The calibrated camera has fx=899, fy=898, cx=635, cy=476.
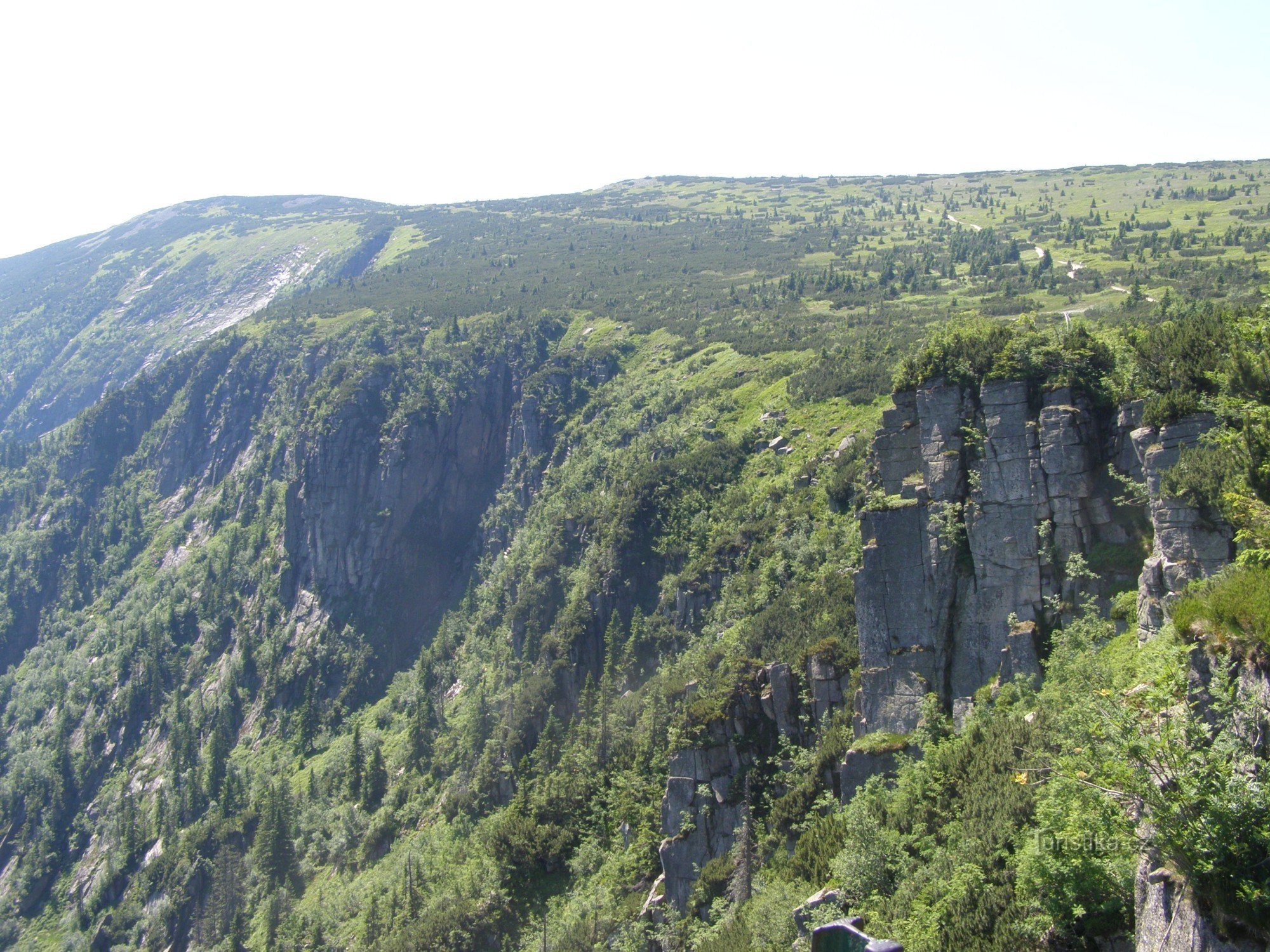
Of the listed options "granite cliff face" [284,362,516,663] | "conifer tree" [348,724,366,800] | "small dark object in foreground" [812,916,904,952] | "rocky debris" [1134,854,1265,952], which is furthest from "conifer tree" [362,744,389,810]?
"small dark object in foreground" [812,916,904,952]

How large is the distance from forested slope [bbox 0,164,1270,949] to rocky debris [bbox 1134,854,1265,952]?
112mm

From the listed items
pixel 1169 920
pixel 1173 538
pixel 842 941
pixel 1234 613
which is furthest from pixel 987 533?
pixel 842 941

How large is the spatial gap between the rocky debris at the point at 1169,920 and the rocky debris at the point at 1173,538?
12.7 metres

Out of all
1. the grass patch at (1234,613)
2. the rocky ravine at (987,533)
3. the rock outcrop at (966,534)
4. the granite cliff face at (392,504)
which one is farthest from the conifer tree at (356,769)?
the grass patch at (1234,613)

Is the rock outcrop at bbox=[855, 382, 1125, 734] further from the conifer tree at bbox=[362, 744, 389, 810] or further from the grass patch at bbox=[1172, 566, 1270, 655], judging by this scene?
the conifer tree at bbox=[362, 744, 389, 810]

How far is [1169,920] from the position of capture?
17.6 m

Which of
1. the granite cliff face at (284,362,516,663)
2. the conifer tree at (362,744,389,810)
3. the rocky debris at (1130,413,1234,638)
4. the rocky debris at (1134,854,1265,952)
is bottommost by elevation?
the conifer tree at (362,744,389,810)

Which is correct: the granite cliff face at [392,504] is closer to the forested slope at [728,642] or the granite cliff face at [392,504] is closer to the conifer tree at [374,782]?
the forested slope at [728,642]

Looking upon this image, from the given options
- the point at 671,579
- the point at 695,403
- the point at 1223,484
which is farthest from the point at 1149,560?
the point at 695,403

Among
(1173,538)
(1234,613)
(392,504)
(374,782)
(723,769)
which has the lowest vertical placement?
(374,782)

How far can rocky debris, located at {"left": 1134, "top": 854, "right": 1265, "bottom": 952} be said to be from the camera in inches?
653

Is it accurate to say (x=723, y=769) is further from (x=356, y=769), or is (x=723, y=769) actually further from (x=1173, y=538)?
(x=356, y=769)

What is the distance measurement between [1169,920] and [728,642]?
57.0 metres

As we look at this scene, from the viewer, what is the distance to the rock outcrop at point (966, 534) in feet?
120
